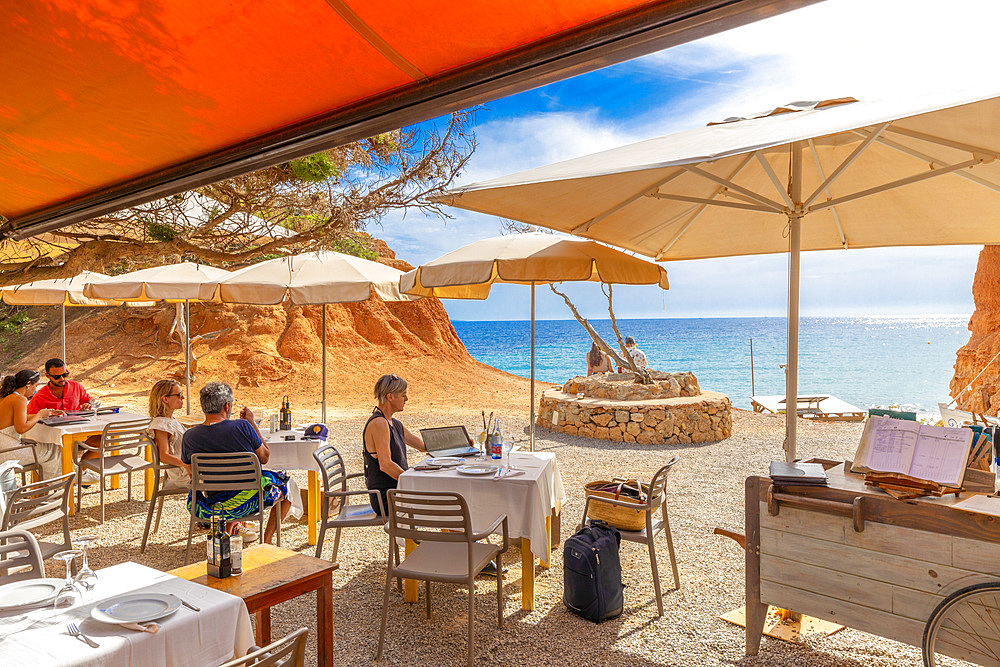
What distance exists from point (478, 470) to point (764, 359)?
6108 centimetres

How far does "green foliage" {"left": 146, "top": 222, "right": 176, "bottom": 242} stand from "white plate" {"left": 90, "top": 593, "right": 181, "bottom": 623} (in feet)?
11.0

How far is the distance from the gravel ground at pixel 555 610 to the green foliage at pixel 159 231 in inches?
101

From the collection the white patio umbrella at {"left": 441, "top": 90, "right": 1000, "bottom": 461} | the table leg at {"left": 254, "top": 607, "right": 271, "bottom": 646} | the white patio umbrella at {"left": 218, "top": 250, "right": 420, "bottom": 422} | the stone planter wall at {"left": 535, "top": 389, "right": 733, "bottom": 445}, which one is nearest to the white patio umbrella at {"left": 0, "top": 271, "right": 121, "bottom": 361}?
the white patio umbrella at {"left": 218, "top": 250, "right": 420, "bottom": 422}

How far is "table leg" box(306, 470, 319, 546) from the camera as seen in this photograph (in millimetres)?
5332

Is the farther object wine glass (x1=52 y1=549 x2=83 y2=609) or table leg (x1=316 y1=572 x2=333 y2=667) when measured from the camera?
table leg (x1=316 y1=572 x2=333 y2=667)

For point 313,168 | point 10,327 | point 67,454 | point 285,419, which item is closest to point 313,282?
point 285,419

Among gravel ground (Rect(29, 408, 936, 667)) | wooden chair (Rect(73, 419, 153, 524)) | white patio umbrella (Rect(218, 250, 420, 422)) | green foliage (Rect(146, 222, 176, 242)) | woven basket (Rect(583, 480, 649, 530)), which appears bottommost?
gravel ground (Rect(29, 408, 936, 667))

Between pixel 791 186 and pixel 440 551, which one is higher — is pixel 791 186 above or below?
above

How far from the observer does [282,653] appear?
1.97m

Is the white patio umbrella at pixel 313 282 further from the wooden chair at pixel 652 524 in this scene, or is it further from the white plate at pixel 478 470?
the wooden chair at pixel 652 524

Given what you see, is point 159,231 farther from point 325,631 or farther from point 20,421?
point 325,631

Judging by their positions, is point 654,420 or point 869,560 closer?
point 869,560

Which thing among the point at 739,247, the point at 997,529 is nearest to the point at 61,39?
the point at 997,529

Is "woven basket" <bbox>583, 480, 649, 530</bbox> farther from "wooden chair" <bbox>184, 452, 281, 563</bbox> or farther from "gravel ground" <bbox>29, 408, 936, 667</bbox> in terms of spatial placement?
"wooden chair" <bbox>184, 452, 281, 563</bbox>
